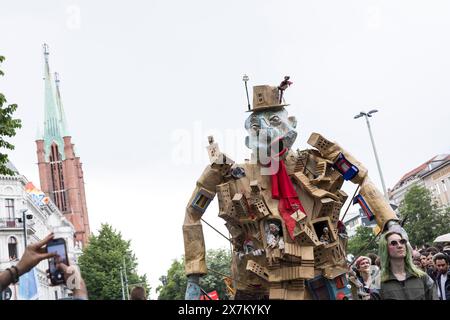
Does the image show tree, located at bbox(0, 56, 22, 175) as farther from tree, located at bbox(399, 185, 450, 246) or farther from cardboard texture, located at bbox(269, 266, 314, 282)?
tree, located at bbox(399, 185, 450, 246)

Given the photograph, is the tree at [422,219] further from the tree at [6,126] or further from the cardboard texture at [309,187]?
the cardboard texture at [309,187]

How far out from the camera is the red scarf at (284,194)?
674 centimetres

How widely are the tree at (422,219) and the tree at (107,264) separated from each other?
1258cm

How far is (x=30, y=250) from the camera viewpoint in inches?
129

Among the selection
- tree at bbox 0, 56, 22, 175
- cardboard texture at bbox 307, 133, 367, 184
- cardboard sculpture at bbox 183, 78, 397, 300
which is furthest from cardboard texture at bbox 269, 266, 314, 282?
tree at bbox 0, 56, 22, 175

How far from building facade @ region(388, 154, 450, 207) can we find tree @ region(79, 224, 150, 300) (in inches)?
671

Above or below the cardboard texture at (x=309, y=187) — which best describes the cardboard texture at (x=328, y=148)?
above

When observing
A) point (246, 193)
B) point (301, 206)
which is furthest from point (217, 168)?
point (301, 206)

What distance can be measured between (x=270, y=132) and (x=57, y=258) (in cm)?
380

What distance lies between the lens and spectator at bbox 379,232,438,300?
15.7 feet

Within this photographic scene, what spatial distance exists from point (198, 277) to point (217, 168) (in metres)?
0.98

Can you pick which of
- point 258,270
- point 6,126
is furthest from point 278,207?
point 6,126

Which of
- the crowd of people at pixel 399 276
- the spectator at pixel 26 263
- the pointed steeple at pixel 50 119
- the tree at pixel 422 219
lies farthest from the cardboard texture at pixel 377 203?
the pointed steeple at pixel 50 119
